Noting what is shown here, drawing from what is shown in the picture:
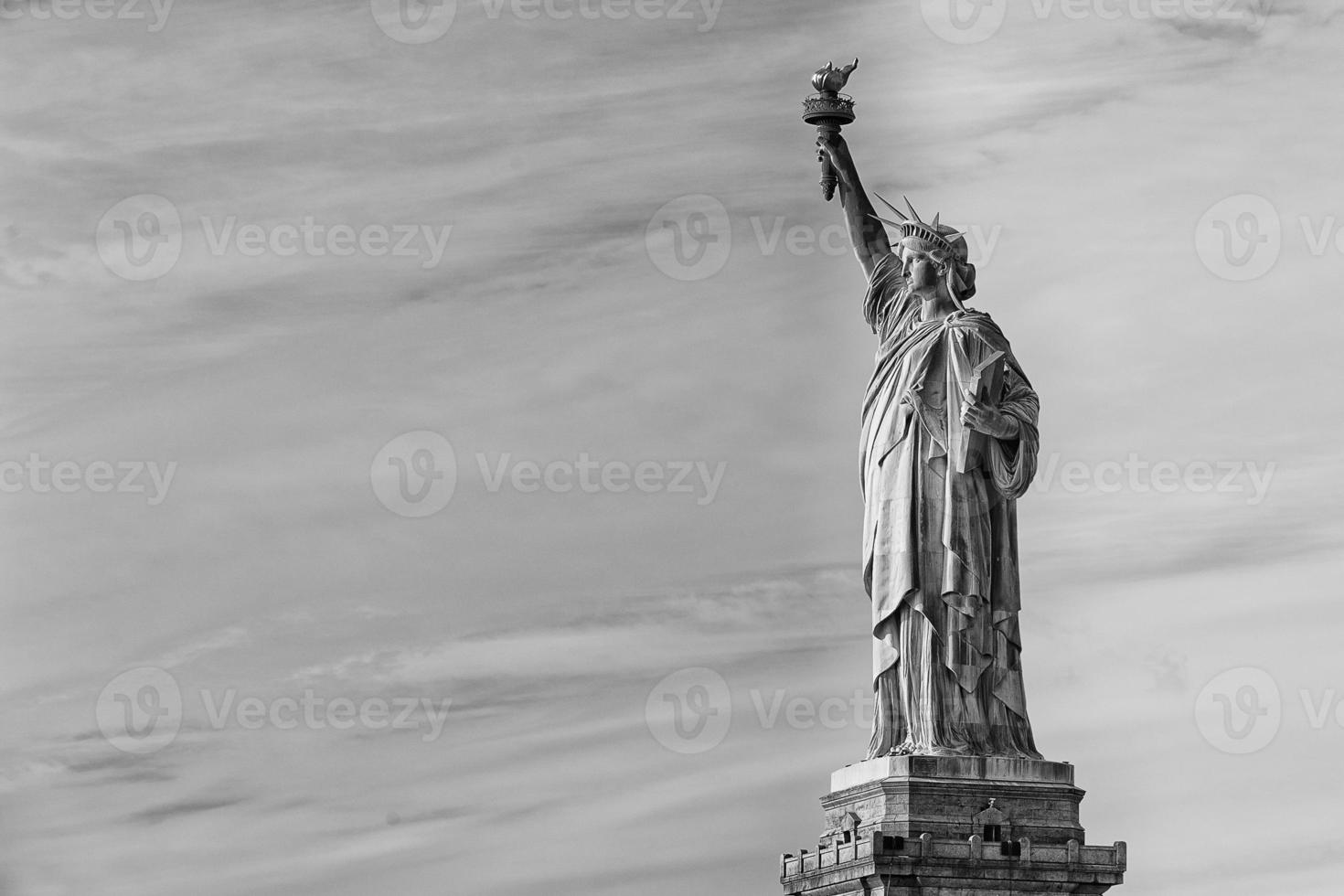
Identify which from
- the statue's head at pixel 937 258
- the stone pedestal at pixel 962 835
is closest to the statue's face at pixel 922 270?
the statue's head at pixel 937 258

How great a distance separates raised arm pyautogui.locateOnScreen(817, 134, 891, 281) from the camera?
48.4m

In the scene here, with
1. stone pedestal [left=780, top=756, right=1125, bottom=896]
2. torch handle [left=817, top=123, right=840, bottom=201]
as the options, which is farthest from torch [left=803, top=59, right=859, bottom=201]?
stone pedestal [left=780, top=756, right=1125, bottom=896]

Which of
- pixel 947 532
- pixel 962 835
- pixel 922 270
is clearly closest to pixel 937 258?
pixel 922 270

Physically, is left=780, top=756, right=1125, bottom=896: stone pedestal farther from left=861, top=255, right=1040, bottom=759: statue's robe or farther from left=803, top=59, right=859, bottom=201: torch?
left=803, top=59, right=859, bottom=201: torch

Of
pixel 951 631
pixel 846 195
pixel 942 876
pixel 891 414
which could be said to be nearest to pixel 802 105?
pixel 846 195

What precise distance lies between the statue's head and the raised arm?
4.50 ft

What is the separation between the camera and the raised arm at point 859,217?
4841 centimetres

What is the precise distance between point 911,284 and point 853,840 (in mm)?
8407

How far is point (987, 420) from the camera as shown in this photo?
4544cm

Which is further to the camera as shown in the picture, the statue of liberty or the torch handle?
the torch handle

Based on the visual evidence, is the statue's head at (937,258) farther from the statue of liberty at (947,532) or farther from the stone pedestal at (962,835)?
the stone pedestal at (962,835)

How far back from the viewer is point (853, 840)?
146 ft

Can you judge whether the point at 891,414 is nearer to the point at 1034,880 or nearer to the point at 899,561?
the point at 899,561

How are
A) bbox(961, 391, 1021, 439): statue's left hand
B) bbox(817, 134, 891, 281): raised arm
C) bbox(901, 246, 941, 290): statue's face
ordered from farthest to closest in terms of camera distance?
bbox(817, 134, 891, 281): raised arm, bbox(901, 246, 941, 290): statue's face, bbox(961, 391, 1021, 439): statue's left hand
